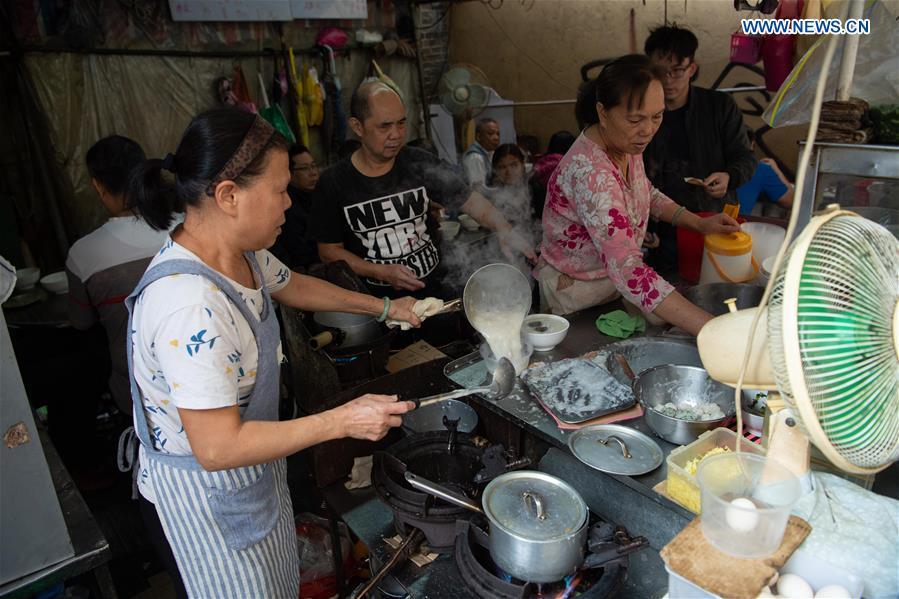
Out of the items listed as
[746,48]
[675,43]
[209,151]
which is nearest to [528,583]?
[209,151]

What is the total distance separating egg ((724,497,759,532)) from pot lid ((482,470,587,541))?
0.49m

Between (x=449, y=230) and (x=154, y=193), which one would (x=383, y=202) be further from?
(x=449, y=230)

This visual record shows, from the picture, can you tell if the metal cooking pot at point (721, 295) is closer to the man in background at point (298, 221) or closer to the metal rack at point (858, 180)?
the metal rack at point (858, 180)

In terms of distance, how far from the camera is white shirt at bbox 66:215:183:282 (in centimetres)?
297

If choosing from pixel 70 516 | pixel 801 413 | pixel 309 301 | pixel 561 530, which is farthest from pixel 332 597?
pixel 801 413

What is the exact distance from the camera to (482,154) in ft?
22.2

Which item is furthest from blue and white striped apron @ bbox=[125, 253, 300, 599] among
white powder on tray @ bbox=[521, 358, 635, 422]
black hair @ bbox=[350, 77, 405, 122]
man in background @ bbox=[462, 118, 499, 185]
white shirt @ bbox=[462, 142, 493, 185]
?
white shirt @ bbox=[462, 142, 493, 185]

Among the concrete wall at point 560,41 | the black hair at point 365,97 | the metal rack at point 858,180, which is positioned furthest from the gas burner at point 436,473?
the concrete wall at point 560,41

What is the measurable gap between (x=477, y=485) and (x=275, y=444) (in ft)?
2.58

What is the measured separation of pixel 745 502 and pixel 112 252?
305cm

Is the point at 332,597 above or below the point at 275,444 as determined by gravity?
below

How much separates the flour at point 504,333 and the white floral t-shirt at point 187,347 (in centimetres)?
113

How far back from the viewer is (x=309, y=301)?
8.04 ft

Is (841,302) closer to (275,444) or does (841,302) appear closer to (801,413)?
(801,413)
